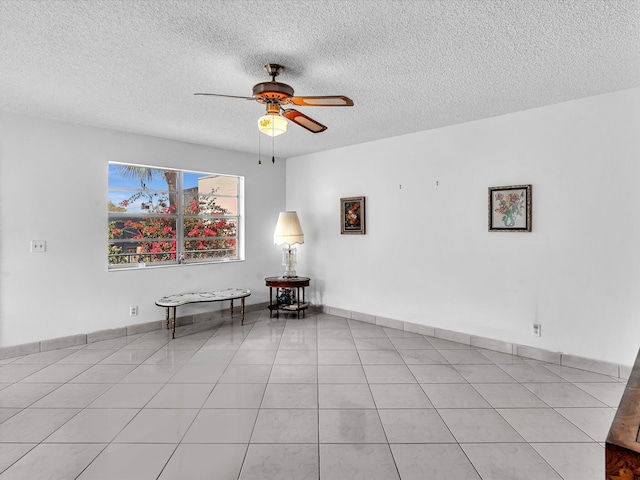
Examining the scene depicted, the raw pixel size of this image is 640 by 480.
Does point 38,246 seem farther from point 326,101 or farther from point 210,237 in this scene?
point 326,101

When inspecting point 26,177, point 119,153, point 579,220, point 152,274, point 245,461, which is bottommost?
point 245,461

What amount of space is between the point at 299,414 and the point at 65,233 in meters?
3.39

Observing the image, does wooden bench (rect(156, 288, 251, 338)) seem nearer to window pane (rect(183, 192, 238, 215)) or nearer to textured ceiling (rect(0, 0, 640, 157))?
window pane (rect(183, 192, 238, 215))

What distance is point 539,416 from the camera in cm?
245

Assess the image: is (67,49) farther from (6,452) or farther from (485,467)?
(485,467)

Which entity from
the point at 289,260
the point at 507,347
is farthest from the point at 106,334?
the point at 507,347

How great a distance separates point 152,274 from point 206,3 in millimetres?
3653

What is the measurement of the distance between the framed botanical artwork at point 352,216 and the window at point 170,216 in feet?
5.58

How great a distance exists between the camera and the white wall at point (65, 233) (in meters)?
3.66

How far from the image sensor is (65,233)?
157 inches

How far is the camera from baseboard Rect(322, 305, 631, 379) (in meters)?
3.17

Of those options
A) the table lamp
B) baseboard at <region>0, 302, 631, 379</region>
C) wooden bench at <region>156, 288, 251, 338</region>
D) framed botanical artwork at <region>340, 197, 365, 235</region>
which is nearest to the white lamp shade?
the table lamp

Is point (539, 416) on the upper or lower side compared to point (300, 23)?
lower

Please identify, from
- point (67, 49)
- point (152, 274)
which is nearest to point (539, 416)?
point (67, 49)
